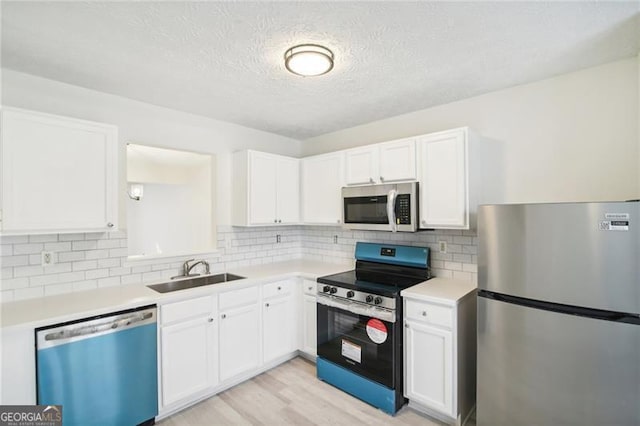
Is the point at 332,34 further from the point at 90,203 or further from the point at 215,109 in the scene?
the point at 90,203

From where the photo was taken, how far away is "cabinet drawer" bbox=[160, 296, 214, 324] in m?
2.26

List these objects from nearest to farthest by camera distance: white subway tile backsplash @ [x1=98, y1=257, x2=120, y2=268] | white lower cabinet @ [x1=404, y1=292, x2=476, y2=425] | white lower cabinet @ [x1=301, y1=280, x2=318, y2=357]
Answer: white lower cabinet @ [x1=404, y1=292, x2=476, y2=425]
white subway tile backsplash @ [x1=98, y1=257, x2=120, y2=268]
white lower cabinet @ [x1=301, y1=280, x2=318, y2=357]

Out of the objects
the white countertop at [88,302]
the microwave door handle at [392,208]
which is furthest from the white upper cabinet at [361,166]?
the white countertop at [88,302]

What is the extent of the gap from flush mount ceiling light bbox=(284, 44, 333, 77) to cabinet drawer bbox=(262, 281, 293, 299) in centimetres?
195

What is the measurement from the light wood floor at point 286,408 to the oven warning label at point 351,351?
337mm

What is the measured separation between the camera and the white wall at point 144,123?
7.16ft

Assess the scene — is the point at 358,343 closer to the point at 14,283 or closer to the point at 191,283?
the point at 191,283

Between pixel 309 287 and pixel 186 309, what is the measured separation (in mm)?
1194

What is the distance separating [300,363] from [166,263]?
5.54 feet

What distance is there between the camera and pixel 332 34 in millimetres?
1685

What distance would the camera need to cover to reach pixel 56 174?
203cm

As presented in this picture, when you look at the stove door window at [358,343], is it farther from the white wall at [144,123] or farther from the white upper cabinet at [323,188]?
the white wall at [144,123]

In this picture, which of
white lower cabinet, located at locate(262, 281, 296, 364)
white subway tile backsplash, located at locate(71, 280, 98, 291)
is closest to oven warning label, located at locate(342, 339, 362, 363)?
white lower cabinet, located at locate(262, 281, 296, 364)

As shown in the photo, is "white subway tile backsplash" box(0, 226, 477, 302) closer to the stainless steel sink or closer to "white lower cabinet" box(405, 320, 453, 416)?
the stainless steel sink
